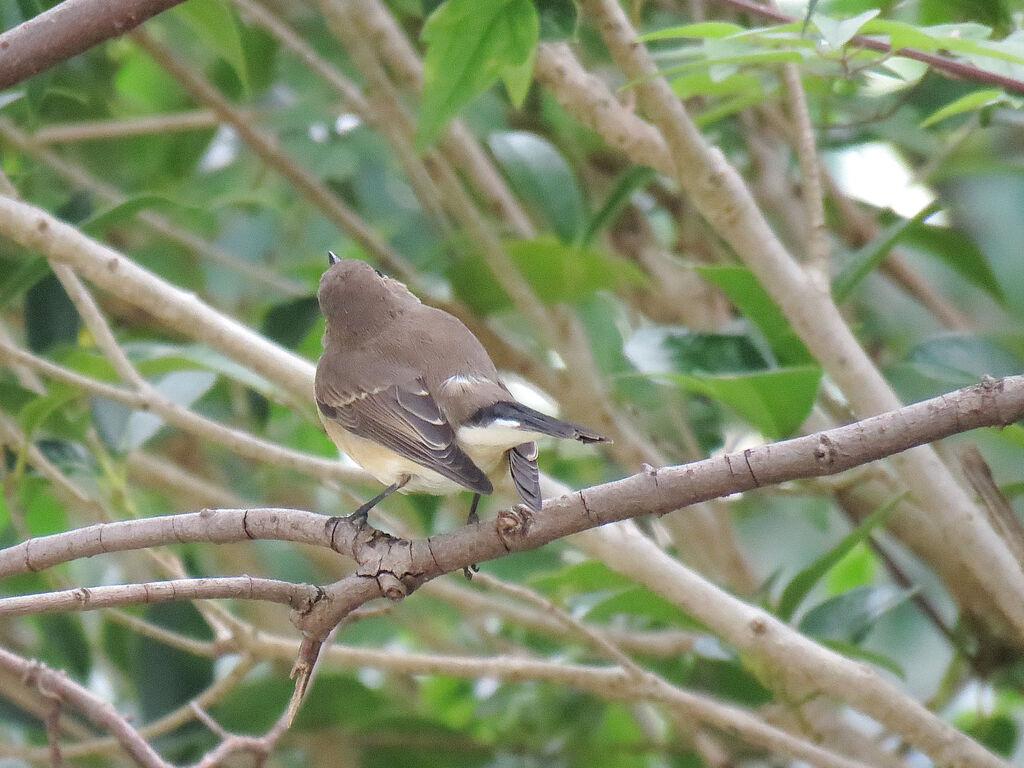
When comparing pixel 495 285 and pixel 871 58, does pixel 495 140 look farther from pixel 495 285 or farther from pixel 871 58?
pixel 871 58

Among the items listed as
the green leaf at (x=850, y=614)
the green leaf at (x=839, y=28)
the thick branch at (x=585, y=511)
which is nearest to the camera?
the thick branch at (x=585, y=511)

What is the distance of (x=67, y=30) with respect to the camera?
1.45 meters

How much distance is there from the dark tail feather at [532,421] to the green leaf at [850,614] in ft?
2.49

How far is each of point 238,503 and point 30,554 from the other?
1.32m

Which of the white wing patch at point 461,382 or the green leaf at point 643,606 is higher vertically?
the white wing patch at point 461,382

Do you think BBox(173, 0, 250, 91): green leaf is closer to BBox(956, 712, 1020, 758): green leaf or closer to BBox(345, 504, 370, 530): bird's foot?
BBox(345, 504, 370, 530): bird's foot

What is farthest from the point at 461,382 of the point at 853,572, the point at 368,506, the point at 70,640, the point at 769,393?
the point at 853,572

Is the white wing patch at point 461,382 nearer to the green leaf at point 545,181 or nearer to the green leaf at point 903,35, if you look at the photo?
the green leaf at point 545,181

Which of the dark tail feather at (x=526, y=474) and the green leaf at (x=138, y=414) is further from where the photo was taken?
the green leaf at (x=138, y=414)

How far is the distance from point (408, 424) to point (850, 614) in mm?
919

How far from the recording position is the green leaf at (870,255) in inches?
76.3

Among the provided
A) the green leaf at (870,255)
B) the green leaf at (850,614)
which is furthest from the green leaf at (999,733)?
the green leaf at (870,255)

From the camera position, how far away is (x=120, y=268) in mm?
1797

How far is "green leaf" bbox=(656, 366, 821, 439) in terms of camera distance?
1.84m
